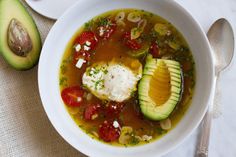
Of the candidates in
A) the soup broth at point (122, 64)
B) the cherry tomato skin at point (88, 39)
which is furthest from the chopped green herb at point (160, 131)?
the cherry tomato skin at point (88, 39)

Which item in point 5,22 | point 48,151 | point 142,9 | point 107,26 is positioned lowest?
point 48,151

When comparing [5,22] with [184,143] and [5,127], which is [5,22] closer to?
[5,127]

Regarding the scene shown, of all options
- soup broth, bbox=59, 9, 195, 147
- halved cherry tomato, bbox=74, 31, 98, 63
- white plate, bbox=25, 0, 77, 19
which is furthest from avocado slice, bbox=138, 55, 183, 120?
white plate, bbox=25, 0, 77, 19

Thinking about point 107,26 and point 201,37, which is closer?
point 201,37

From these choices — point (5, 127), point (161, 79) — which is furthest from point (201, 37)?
point (5, 127)

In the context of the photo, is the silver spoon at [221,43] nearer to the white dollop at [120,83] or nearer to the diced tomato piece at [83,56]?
the white dollop at [120,83]
